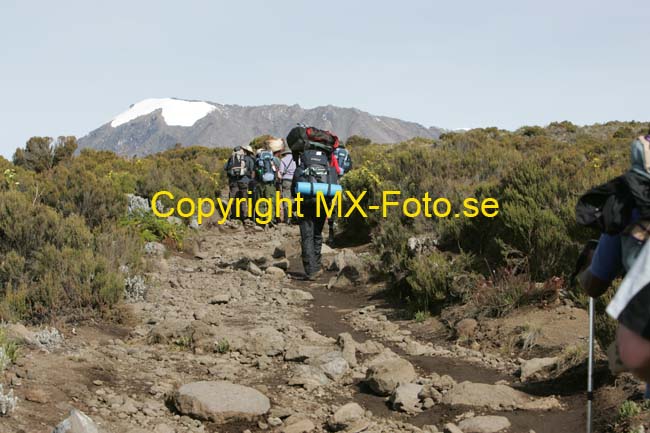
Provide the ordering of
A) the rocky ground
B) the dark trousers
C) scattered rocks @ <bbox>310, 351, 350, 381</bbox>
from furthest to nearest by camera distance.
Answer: the dark trousers → scattered rocks @ <bbox>310, 351, 350, 381</bbox> → the rocky ground

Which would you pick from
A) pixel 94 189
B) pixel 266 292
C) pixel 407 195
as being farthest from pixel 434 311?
pixel 94 189

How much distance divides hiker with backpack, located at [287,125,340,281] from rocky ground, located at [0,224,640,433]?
66.1 inches

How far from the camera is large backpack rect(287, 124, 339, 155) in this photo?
999 cm

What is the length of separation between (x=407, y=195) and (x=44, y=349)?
27.0ft

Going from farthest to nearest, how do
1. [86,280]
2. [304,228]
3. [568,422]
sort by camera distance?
[304,228] < [86,280] < [568,422]

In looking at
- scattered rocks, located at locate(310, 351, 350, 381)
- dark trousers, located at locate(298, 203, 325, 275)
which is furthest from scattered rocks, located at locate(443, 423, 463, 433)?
dark trousers, located at locate(298, 203, 325, 275)

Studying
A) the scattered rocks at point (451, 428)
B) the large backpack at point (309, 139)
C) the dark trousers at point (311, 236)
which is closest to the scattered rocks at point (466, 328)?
the scattered rocks at point (451, 428)

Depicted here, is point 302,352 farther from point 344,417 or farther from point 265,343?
point 344,417

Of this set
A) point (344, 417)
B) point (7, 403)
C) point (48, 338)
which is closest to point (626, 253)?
point (344, 417)

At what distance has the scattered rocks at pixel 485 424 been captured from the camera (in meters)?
4.60

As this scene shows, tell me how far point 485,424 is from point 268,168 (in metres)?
12.7

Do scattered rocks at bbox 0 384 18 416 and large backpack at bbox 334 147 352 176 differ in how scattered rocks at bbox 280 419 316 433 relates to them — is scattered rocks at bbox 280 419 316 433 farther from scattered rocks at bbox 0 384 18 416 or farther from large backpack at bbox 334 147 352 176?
large backpack at bbox 334 147 352 176

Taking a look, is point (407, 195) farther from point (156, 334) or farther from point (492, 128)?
point (492, 128)

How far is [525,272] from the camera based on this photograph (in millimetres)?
7887
